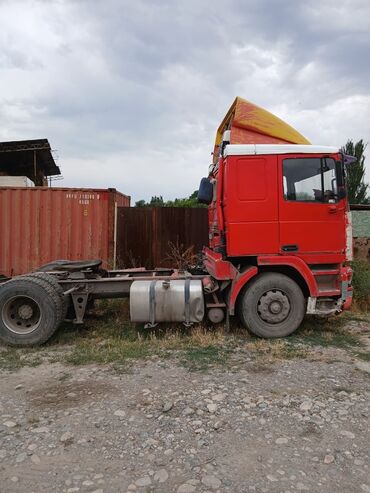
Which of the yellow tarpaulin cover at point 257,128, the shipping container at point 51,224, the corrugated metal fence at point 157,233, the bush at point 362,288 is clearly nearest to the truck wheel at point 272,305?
the yellow tarpaulin cover at point 257,128

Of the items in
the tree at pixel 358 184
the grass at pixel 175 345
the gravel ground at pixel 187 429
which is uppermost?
the tree at pixel 358 184

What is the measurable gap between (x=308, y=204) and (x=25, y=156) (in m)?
23.5

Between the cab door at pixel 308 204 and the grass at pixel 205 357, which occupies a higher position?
the cab door at pixel 308 204

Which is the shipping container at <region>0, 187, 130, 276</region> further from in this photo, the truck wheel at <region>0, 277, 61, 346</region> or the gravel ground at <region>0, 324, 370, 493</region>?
the gravel ground at <region>0, 324, 370, 493</region>

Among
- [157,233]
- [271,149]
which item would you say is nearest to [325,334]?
[271,149]

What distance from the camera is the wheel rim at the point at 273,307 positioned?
5984 mm

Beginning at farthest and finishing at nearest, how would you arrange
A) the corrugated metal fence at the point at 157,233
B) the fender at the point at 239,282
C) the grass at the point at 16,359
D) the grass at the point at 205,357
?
the corrugated metal fence at the point at 157,233 < the fender at the point at 239,282 < the grass at the point at 16,359 < the grass at the point at 205,357

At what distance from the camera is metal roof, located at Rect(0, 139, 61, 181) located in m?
24.2

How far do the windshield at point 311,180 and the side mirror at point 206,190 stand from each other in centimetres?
138

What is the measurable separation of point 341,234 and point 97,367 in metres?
3.81

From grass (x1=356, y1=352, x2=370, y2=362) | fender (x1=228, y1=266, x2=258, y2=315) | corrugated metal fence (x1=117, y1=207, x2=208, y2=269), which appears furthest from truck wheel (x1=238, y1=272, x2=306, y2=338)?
corrugated metal fence (x1=117, y1=207, x2=208, y2=269)

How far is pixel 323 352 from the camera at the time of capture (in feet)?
18.0

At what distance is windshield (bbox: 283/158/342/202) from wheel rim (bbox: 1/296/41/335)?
401 centimetres

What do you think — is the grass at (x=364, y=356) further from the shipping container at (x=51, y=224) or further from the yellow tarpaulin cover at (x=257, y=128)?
the shipping container at (x=51, y=224)
